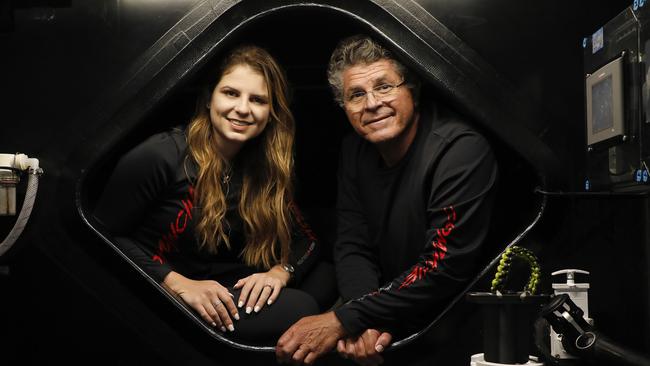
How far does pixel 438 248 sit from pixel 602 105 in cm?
57

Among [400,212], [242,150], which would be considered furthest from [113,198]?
[400,212]

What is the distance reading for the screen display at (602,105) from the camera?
1868 mm

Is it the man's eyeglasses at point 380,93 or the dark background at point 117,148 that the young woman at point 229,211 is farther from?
the man's eyeglasses at point 380,93

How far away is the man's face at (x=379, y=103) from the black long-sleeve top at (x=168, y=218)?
0.38 meters

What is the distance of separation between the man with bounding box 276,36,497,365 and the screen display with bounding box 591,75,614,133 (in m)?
0.30

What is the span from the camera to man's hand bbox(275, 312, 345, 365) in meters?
2.03

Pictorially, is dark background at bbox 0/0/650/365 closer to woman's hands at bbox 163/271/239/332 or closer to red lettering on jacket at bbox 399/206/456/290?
woman's hands at bbox 163/271/239/332

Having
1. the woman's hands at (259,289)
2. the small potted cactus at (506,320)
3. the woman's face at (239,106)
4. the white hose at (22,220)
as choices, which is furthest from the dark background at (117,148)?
the small potted cactus at (506,320)

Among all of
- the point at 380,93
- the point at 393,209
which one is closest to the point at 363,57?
the point at 380,93

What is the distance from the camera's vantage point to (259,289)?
2.16 metres

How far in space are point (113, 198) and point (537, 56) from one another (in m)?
1.30

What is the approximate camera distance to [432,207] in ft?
6.83

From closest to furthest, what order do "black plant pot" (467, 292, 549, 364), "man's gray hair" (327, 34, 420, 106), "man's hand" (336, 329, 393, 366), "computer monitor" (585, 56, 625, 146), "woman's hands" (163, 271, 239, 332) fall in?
1. "black plant pot" (467, 292, 549, 364)
2. "computer monitor" (585, 56, 625, 146)
3. "man's hand" (336, 329, 393, 366)
4. "woman's hands" (163, 271, 239, 332)
5. "man's gray hair" (327, 34, 420, 106)

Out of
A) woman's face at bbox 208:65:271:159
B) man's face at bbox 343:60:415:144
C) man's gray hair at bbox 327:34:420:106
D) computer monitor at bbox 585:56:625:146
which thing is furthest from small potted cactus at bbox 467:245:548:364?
woman's face at bbox 208:65:271:159
